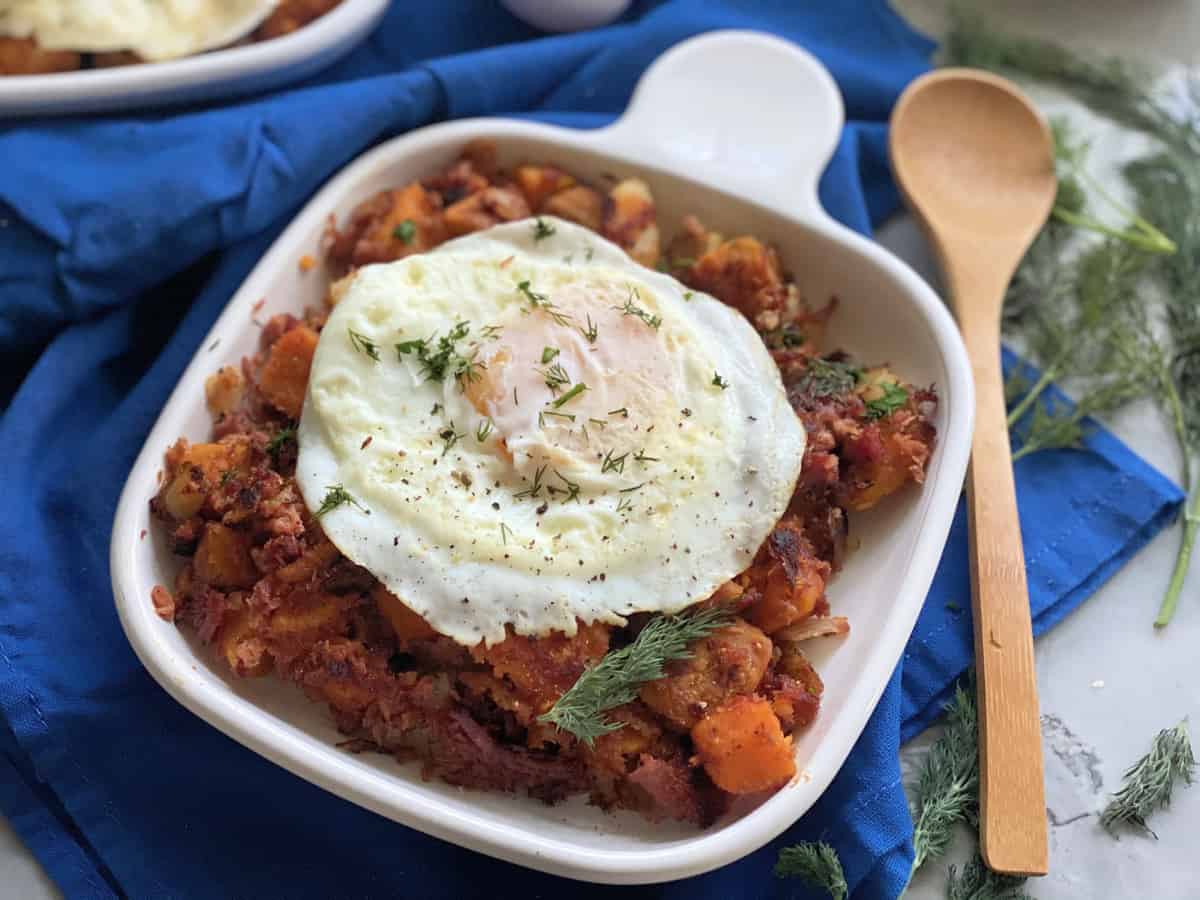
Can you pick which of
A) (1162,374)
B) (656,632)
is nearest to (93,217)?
(656,632)

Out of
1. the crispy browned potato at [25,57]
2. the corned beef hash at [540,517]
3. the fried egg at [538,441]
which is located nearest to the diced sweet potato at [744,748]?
the corned beef hash at [540,517]

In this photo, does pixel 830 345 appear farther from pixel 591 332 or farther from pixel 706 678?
pixel 706 678

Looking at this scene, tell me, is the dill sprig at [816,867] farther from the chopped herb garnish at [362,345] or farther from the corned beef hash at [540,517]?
the chopped herb garnish at [362,345]

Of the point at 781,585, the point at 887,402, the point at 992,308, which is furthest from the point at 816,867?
the point at 992,308

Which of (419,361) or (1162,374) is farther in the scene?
(1162,374)

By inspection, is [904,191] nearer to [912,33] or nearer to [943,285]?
[943,285]

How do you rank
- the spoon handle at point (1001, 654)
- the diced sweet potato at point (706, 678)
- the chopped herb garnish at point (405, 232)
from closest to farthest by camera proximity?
the diced sweet potato at point (706, 678), the spoon handle at point (1001, 654), the chopped herb garnish at point (405, 232)
